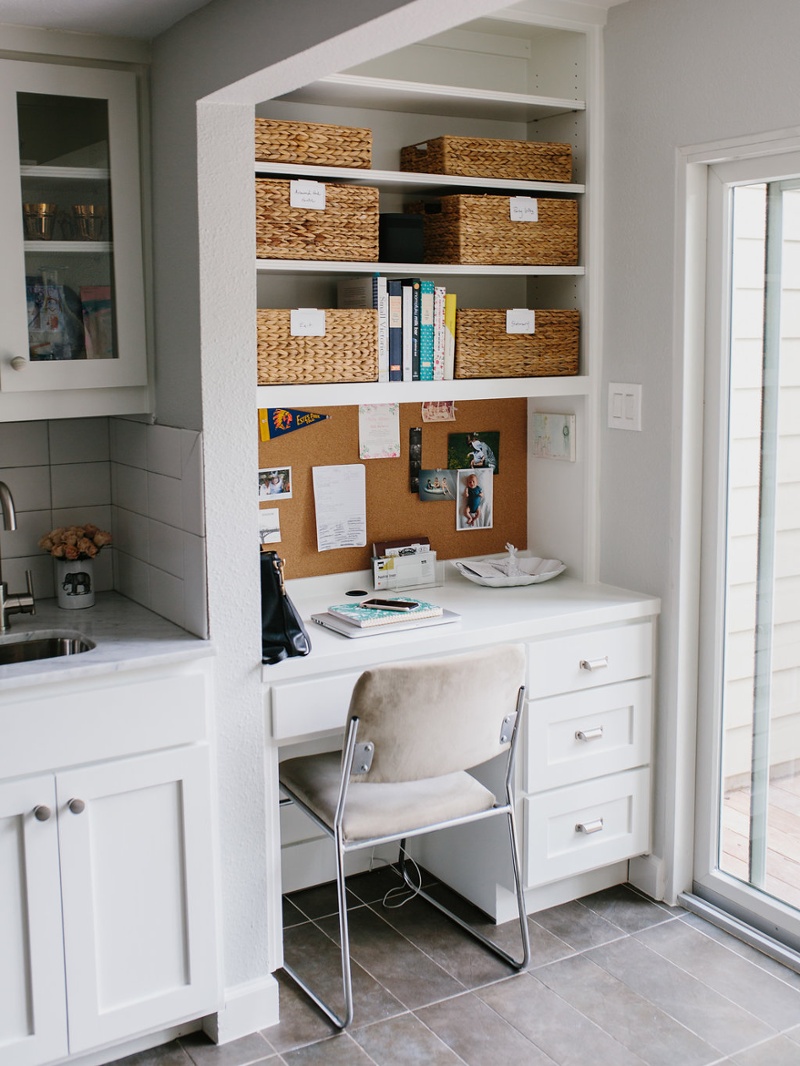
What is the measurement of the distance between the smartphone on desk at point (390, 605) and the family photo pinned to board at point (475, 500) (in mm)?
493

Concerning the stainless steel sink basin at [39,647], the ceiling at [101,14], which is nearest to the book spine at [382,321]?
the ceiling at [101,14]

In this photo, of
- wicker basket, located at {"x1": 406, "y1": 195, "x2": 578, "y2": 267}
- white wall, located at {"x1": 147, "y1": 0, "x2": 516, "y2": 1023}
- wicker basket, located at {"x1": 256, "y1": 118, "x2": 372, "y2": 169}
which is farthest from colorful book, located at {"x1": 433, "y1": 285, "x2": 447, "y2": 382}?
white wall, located at {"x1": 147, "y1": 0, "x2": 516, "y2": 1023}

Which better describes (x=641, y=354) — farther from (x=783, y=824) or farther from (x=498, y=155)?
(x=783, y=824)

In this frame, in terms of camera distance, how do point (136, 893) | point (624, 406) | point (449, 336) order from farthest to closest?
point (624, 406) < point (449, 336) < point (136, 893)

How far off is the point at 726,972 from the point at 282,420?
178cm

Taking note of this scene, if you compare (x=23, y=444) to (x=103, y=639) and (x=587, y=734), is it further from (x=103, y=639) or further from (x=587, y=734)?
(x=587, y=734)

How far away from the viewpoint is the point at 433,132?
10.5 feet

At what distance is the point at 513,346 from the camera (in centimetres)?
310

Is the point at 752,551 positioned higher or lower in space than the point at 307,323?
lower

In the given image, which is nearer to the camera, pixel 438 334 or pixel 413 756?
pixel 413 756

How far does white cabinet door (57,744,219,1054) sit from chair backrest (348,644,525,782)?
37cm

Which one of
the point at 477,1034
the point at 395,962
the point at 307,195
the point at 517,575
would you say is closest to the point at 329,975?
the point at 395,962

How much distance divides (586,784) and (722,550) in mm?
707

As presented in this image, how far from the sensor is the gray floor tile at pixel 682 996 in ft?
8.34
